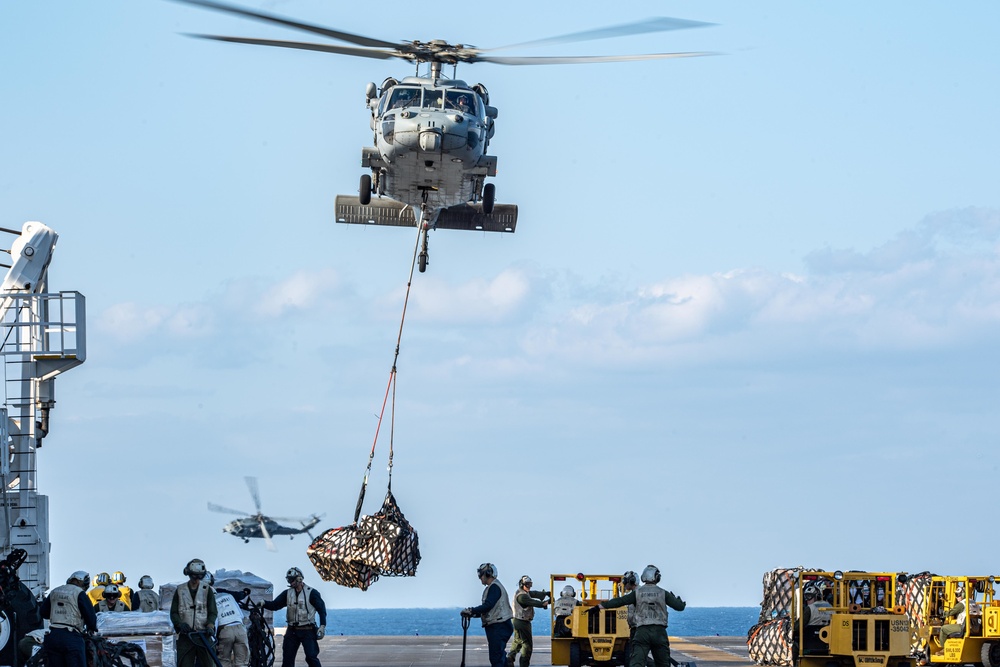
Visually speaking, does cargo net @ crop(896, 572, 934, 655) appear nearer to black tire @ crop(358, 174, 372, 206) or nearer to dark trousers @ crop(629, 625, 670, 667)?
dark trousers @ crop(629, 625, 670, 667)

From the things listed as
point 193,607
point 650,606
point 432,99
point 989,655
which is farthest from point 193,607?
point 989,655

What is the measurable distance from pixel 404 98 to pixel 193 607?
13.4 meters

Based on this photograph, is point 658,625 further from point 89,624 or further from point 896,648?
point 89,624

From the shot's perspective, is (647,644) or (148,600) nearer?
(647,644)

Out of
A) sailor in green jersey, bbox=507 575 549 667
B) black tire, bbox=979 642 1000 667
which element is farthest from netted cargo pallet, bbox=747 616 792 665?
sailor in green jersey, bbox=507 575 549 667

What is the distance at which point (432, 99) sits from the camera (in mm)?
28047

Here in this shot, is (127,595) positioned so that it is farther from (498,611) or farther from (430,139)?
(430,139)

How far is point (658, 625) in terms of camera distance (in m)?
18.1

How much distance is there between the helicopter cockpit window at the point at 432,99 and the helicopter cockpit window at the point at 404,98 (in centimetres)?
15

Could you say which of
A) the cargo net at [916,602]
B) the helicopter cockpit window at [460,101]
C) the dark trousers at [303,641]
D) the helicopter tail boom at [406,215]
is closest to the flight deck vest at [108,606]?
the dark trousers at [303,641]

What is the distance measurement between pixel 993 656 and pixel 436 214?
516 inches

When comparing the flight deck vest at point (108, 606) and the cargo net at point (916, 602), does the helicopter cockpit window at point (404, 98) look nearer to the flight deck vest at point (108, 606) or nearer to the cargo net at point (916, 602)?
the flight deck vest at point (108, 606)

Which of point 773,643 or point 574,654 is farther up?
point 773,643

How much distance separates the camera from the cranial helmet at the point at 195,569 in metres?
17.2
